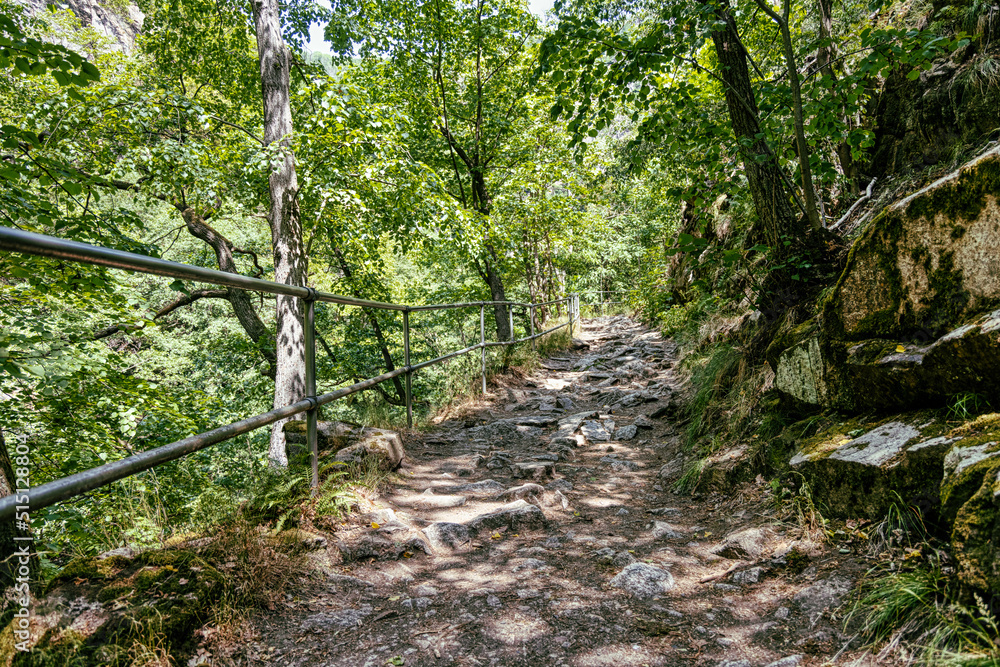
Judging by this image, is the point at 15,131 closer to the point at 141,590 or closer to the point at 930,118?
the point at 141,590

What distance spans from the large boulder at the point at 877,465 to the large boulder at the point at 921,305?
19 centimetres

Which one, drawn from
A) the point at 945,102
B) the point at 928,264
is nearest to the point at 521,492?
the point at 928,264

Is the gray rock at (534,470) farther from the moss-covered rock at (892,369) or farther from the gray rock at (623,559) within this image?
the moss-covered rock at (892,369)

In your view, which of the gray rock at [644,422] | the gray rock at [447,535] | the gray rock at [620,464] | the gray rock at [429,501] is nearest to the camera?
the gray rock at [447,535]

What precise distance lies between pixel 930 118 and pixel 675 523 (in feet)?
13.3

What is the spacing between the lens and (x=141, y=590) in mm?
1710

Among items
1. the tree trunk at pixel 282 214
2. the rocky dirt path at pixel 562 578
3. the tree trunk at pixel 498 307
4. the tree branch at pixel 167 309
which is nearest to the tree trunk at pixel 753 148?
the rocky dirt path at pixel 562 578

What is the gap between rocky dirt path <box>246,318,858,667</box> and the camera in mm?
1780

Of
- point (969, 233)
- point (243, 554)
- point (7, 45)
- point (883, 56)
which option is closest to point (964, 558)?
point (969, 233)

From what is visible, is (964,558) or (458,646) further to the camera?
(458,646)

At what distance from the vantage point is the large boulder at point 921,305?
6.75 ft

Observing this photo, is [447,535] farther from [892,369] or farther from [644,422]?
[644,422]

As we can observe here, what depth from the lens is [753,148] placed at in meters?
3.76

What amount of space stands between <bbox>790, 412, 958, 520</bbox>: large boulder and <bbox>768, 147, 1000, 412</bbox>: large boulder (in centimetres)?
19
